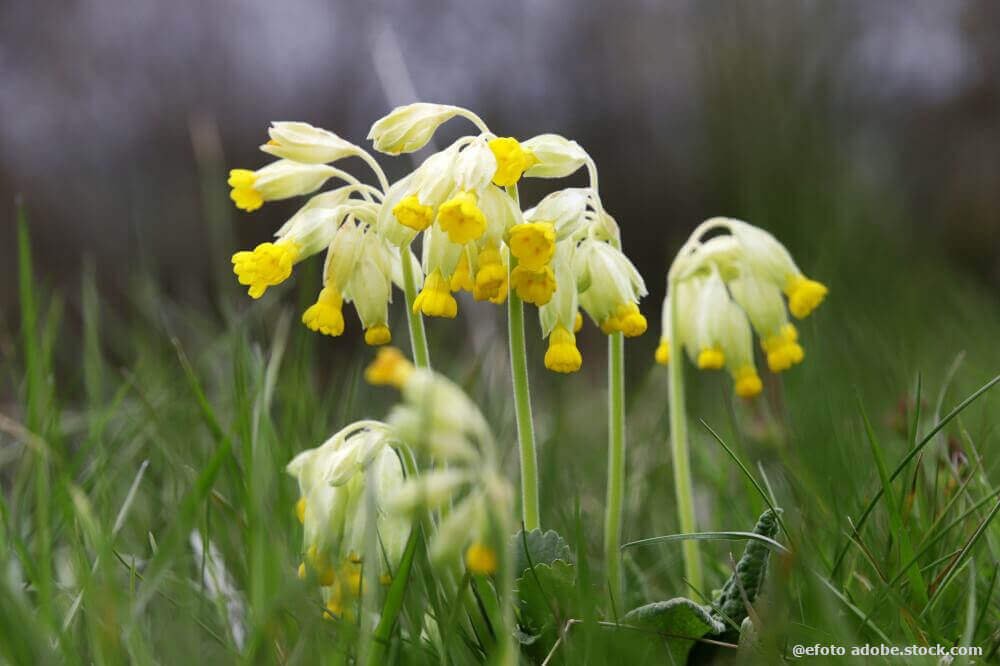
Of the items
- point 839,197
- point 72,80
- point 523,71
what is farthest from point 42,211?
point 839,197

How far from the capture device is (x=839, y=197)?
2.43 m

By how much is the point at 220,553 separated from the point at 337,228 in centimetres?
56

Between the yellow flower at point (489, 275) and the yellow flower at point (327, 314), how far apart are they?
9.7 inches

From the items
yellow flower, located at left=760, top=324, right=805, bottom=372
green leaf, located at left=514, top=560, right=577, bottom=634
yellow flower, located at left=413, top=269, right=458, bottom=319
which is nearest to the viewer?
green leaf, located at left=514, top=560, right=577, bottom=634

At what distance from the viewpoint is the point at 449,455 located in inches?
33.4

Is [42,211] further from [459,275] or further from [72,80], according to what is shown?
[459,275]

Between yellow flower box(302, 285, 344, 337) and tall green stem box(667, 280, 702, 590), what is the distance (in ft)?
1.87

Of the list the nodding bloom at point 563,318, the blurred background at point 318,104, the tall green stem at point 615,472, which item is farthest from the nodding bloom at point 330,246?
the blurred background at point 318,104

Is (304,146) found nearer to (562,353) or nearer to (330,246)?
(330,246)

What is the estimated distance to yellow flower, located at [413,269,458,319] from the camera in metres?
1.34

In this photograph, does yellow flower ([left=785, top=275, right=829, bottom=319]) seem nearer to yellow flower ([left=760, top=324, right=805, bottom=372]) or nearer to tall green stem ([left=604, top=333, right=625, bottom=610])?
yellow flower ([left=760, top=324, right=805, bottom=372])

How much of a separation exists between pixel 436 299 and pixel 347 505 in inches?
11.8

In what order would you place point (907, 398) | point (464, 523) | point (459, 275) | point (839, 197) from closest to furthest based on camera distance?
point (464, 523) < point (459, 275) < point (907, 398) < point (839, 197)

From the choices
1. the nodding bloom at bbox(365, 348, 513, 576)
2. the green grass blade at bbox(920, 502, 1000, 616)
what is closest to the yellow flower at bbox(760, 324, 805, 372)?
the green grass blade at bbox(920, 502, 1000, 616)
